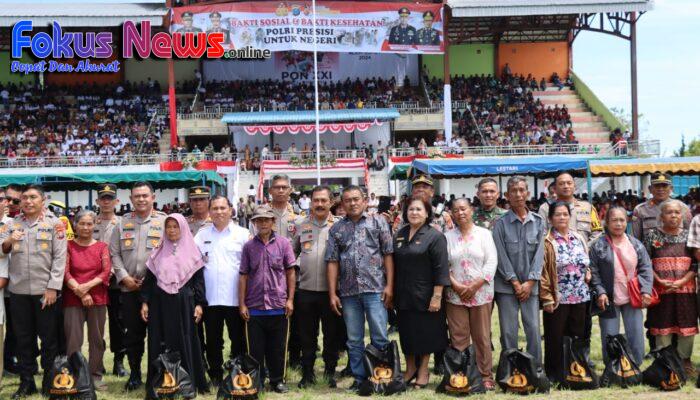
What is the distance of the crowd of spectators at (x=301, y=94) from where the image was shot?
115 ft

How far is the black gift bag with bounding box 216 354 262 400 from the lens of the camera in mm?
5793

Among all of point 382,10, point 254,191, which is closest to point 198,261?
point 254,191

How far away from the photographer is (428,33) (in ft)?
108

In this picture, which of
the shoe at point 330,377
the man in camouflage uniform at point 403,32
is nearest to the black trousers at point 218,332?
the shoe at point 330,377

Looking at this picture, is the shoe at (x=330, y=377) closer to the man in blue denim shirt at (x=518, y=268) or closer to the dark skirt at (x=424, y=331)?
the dark skirt at (x=424, y=331)

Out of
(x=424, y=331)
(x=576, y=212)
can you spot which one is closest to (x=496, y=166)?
(x=576, y=212)

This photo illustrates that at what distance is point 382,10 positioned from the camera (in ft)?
106

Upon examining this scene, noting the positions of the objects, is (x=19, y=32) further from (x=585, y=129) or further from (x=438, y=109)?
(x=585, y=129)

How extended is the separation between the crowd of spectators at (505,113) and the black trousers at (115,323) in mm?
25278

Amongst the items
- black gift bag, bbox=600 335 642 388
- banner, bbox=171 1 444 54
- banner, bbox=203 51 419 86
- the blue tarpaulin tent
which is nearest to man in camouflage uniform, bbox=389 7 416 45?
banner, bbox=171 1 444 54

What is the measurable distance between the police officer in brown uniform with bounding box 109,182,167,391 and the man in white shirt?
0.51 meters

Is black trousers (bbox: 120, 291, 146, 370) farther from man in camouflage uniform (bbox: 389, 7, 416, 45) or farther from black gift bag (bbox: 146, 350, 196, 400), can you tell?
man in camouflage uniform (bbox: 389, 7, 416, 45)

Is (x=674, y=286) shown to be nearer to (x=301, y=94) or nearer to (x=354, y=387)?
(x=354, y=387)

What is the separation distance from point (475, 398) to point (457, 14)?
2850cm
